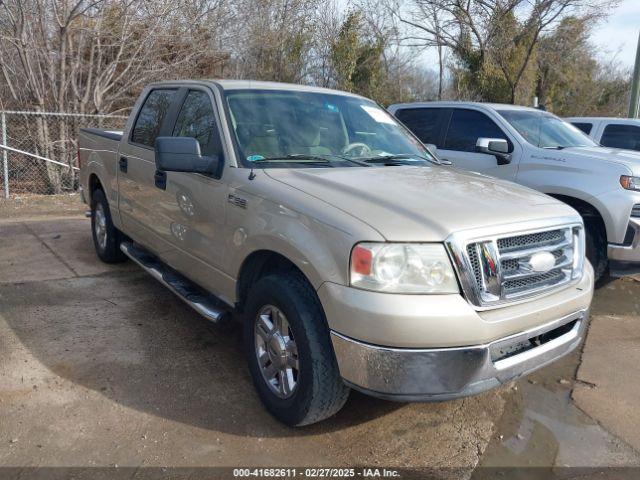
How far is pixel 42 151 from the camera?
1039 cm

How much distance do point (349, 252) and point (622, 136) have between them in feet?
26.7

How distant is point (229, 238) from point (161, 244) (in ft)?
4.16

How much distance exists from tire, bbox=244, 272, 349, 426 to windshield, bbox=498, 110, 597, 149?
4450mm

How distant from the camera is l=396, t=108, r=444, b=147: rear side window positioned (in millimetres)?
7359

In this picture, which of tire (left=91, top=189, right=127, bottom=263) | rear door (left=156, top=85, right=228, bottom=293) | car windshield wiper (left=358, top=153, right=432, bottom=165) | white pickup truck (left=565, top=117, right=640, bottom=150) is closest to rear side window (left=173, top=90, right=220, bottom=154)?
rear door (left=156, top=85, right=228, bottom=293)

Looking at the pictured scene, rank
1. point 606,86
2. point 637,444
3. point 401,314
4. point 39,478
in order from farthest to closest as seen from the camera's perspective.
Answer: point 606,86 < point 637,444 < point 39,478 < point 401,314

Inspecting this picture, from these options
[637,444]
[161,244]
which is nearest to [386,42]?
[161,244]

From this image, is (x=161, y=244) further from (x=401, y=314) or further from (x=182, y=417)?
(x=401, y=314)

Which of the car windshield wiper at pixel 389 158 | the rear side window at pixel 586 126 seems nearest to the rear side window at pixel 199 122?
the car windshield wiper at pixel 389 158

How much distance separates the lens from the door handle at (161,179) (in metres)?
4.24

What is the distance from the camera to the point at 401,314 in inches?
97.5

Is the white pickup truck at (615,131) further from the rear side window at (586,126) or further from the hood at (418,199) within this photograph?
the hood at (418,199)

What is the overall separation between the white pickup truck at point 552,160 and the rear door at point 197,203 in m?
3.33

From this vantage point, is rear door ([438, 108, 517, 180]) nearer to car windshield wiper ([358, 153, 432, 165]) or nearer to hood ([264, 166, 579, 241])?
car windshield wiper ([358, 153, 432, 165])
